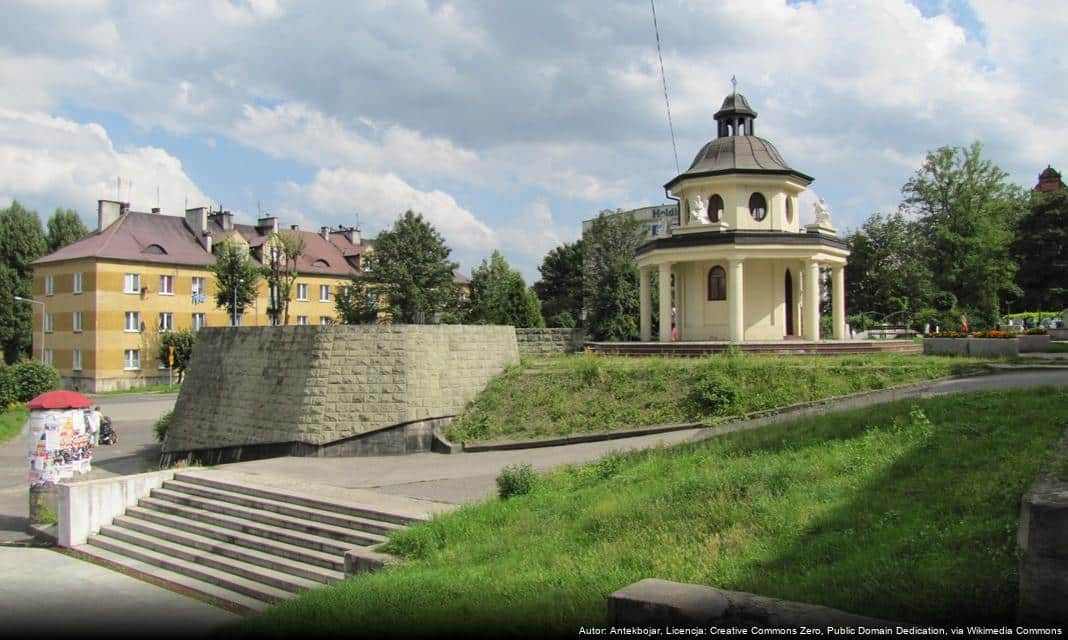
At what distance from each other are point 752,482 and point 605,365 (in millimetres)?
13146

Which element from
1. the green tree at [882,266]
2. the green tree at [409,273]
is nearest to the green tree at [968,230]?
the green tree at [882,266]

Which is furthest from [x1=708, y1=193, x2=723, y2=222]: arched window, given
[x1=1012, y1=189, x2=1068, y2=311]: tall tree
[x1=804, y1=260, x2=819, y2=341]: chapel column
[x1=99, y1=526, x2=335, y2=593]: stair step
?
[x1=1012, y1=189, x2=1068, y2=311]: tall tree

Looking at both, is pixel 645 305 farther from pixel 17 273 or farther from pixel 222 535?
pixel 17 273

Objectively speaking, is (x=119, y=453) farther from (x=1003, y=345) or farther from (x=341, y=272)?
(x=341, y=272)

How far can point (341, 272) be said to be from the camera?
222 ft

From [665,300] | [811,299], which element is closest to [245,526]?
[665,300]

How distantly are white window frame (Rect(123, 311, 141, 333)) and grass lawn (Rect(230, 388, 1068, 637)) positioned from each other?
5166 centimetres

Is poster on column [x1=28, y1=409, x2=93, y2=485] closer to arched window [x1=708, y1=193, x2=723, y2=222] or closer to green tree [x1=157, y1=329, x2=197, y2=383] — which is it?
arched window [x1=708, y1=193, x2=723, y2=222]

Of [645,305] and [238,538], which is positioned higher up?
[645,305]

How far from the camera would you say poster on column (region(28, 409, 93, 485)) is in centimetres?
1795

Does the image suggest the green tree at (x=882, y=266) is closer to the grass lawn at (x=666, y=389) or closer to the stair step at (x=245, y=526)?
the grass lawn at (x=666, y=389)

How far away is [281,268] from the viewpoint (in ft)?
202

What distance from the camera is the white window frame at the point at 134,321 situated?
56094 millimetres

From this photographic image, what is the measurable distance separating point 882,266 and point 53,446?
5777 centimetres
